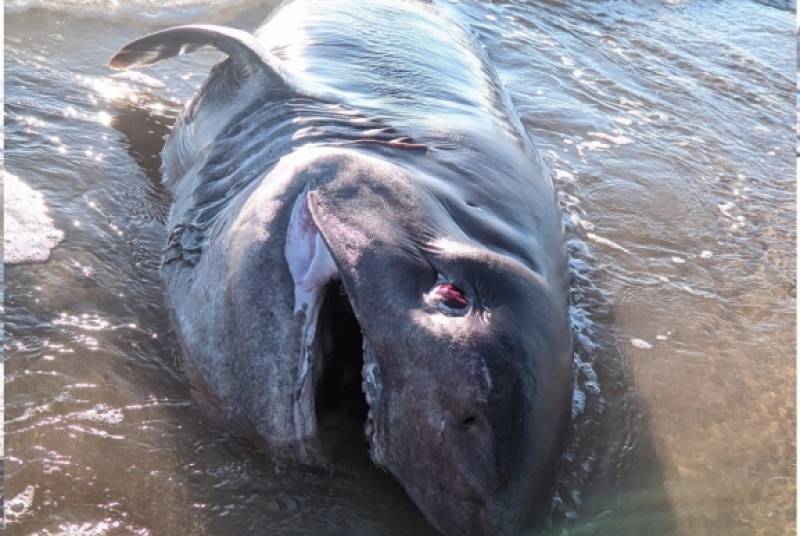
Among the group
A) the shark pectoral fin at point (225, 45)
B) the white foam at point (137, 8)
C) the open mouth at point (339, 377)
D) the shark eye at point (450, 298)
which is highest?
the shark eye at point (450, 298)

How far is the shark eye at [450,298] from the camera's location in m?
2.19

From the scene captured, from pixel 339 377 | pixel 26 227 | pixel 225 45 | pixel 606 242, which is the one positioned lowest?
pixel 606 242

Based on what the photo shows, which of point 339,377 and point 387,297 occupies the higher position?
point 387,297

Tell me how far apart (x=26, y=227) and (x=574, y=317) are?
233 cm

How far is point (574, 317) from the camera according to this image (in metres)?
3.63

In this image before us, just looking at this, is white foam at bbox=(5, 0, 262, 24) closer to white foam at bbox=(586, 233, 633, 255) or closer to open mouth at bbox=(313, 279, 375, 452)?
white foam at bbox=(586, 233, 633, 255)

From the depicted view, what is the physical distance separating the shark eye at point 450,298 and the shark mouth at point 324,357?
0.29 meters

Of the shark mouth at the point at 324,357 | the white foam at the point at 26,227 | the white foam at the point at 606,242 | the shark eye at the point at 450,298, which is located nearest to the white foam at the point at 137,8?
the white foam at the point at 26,227

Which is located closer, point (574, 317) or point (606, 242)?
point (574, 317)

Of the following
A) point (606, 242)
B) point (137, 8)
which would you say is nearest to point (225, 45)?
point (606, 242)

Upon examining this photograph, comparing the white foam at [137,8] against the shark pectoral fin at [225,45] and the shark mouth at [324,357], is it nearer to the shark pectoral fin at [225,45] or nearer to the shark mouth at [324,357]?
the shark pectoral fin at [225,45]

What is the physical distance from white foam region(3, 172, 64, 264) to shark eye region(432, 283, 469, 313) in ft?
6.29

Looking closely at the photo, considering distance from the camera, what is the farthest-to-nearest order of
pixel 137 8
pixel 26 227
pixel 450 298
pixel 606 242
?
pixel 137 8
pixel 606 242
pixel 26 227
pixel 450 298

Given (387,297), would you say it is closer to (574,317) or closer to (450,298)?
(450,298)
